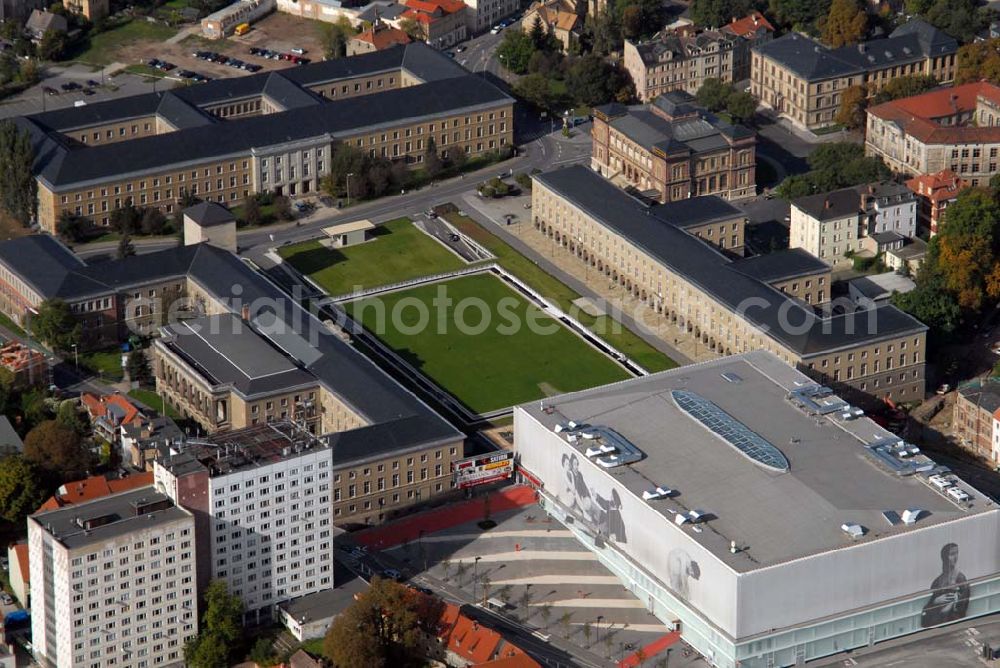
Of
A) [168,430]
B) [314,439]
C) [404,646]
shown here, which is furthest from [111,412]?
[404,646]

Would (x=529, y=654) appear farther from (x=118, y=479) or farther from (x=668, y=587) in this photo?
(x=118, y=479)

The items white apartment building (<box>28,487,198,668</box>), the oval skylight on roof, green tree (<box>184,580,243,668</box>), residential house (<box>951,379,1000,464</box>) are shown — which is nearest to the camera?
white apartment building (<box>28,487,198,668</box>)

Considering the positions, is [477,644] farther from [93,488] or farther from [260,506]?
[93,488]

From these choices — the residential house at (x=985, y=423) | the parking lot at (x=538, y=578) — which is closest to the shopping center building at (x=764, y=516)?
the parking lot at (x=538, y=578)

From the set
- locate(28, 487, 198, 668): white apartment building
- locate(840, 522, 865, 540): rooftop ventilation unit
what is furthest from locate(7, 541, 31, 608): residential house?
locate(840, 522, 865, 540): rooftop ventilation unit

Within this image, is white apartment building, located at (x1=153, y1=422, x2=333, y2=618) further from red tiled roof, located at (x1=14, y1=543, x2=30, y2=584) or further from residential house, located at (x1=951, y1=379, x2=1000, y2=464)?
residential house, located at (x1=951, y1=379, x2=1000, y2=464)

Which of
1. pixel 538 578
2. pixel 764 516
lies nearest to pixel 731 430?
pixel 764 516

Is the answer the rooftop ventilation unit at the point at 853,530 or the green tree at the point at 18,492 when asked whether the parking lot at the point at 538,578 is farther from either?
the green tree at the point at 18,492
